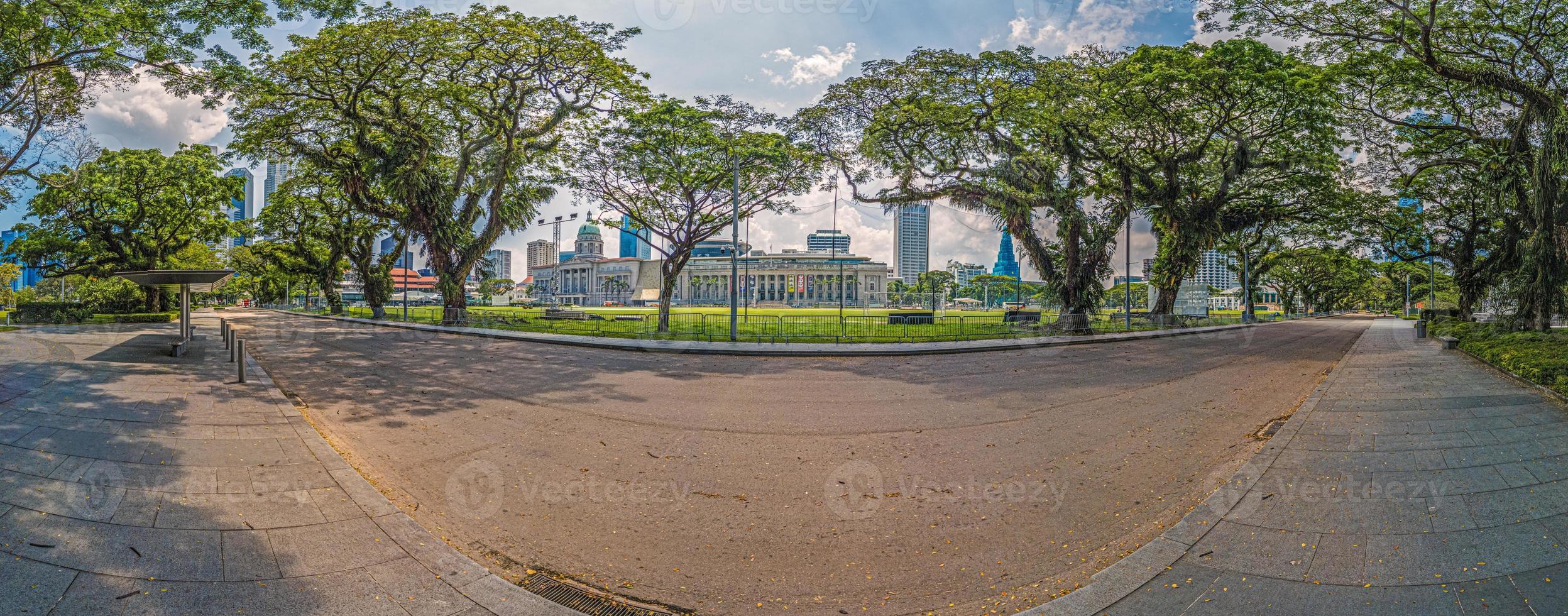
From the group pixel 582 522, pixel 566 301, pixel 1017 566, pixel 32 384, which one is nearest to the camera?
pixel 1017 566

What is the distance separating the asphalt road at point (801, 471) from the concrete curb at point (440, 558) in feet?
0.70

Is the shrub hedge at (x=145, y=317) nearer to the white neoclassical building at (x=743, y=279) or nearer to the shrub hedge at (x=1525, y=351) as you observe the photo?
the shrub hedge at (x=1525, y=351)

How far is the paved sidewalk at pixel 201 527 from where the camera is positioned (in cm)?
325

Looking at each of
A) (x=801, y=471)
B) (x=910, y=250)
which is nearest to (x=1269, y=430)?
(x=801, y=471)

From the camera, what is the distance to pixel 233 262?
50.1 metres

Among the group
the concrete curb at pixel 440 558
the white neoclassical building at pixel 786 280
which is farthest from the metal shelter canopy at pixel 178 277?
the white neoclassical building at pixel 786 280

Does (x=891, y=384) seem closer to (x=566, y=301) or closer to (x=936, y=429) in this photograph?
(x=936, y=429)

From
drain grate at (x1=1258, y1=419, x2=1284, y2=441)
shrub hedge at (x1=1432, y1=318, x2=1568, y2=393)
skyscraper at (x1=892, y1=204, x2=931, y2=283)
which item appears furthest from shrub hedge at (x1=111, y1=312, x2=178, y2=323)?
skyscraper at (x1=892, y1=204, x2=931, y2=283)

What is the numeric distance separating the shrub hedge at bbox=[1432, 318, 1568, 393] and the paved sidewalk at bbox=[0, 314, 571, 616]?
13908 millimetres

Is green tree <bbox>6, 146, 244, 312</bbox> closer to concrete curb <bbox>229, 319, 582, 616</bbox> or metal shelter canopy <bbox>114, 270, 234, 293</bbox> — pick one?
metal shelter canopy <bbox>114, 270, 234, 293</bbox>

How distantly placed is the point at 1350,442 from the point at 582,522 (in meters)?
7.89

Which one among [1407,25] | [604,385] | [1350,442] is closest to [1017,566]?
[1350,442]

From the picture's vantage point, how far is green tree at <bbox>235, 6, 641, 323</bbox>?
21156 mm

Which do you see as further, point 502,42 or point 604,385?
point 502,42
